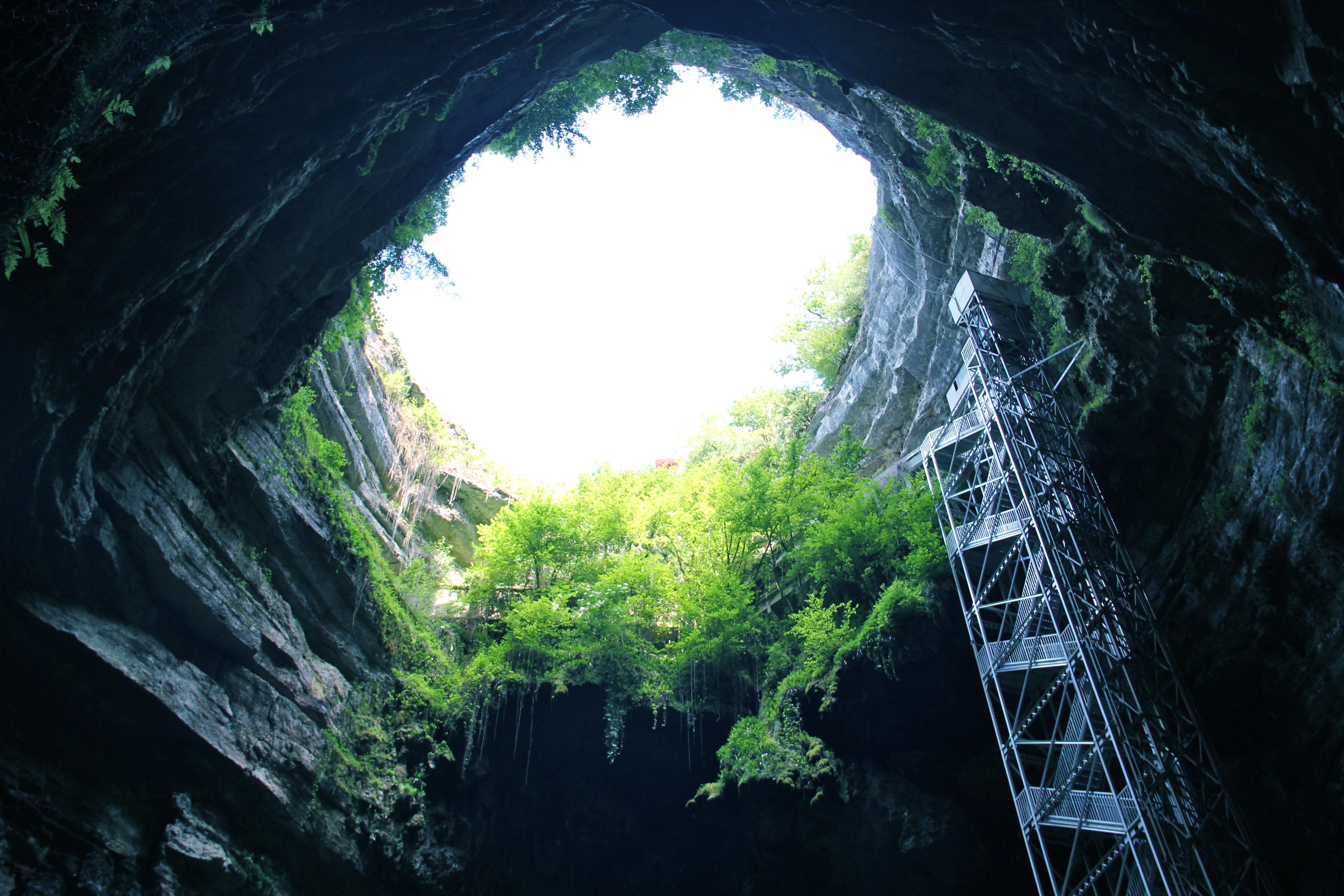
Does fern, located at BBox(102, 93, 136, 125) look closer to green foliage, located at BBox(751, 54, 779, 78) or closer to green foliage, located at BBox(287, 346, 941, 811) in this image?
green foliage, located at BBox(287, 346, 941, 811)

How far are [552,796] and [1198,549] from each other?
11940 mm

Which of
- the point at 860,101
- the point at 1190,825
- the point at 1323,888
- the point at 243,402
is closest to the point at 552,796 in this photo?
the point at 243,402

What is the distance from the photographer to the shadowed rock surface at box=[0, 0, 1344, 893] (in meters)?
6.46

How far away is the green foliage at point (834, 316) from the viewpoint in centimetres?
2345

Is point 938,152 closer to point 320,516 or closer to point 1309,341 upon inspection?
point 1309,341

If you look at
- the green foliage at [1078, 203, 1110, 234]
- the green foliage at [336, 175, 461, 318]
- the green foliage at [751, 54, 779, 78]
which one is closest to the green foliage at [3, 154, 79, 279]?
the green foliage at [336, 175, 461, 318]

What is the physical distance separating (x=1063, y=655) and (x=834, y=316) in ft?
54.8

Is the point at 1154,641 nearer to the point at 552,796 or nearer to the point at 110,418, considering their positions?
the point at 552,796

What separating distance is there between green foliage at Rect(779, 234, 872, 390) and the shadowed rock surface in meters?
11.0

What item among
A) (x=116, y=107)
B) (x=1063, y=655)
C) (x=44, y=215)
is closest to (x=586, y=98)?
(x=116, y=107)

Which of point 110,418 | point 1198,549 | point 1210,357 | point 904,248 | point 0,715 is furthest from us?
point 904,248

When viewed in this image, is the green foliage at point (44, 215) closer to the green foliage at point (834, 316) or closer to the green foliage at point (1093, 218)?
the green foliage at point (1093, 218)

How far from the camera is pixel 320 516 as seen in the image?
12164 millimetres

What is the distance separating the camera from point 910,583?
12414 millimetres
